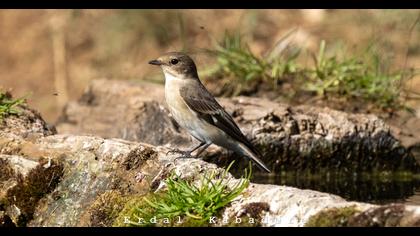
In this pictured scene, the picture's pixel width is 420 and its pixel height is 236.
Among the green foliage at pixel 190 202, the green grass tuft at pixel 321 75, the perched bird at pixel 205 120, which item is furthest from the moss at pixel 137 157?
the green grass tuft at pixel 321 75

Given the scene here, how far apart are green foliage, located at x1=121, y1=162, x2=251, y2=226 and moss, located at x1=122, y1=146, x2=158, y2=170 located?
0.49m

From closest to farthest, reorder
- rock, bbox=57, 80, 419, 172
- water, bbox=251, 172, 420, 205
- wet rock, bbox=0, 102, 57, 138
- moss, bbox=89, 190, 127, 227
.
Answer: moss, bbox=89, 190, 127, 227 < wet rock, bbox=0, 102, 57, 138 < water, bbox=251, 172, 420, 205 < rock, bbox=57, 80, 419, 172

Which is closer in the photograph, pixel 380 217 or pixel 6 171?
pixel 380 217

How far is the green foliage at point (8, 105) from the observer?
24.9 feet

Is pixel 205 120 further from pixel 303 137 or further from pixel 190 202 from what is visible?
pixel 190 202

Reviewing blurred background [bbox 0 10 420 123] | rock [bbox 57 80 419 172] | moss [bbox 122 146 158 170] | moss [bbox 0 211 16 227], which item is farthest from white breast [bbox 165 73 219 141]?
blurred background [bbox 0 10 420 123]

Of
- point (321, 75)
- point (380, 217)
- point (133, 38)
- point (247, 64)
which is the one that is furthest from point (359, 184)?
point (133, 38)

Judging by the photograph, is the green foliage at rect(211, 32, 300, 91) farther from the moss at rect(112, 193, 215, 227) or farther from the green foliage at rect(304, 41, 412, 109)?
the moss at rect(112, 193, 215, 227)

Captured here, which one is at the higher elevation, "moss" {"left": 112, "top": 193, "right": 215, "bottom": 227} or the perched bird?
the perched bird

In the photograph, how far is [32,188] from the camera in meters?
6.46

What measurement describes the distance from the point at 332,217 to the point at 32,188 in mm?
2390

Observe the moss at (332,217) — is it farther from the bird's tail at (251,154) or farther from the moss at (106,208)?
the bird's tail at (251,154)

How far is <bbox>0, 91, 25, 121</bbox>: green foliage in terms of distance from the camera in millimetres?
7591

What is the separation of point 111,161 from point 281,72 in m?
4.41
